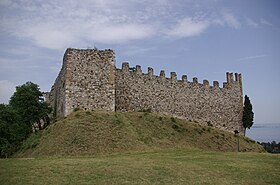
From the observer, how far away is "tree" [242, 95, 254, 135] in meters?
47.7

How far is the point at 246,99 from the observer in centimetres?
4844

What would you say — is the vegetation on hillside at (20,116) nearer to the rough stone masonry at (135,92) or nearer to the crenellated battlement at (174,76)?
the rough stone masonry at (135,92)

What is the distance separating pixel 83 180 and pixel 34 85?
2732 cm

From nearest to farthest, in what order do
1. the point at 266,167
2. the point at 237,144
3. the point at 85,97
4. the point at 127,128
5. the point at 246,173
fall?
the point at 246,173
the point at 266,167
the point at 127,128
the point at 85,97
the point at 237,144

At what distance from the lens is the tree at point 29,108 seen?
3738 centimetres

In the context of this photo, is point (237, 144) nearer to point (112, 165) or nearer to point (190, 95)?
point (190, 95)

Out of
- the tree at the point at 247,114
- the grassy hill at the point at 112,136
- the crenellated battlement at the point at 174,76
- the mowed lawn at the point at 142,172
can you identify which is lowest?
the mowed lawn at the point at 142,172

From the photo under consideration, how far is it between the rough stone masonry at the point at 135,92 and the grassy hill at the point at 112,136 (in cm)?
216

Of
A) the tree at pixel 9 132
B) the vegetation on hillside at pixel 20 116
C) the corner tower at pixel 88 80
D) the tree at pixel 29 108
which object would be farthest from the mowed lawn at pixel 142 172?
the tree at pixel 29 108

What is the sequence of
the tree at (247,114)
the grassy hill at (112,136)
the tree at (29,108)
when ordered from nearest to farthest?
the grassy hill at (112,136), the tree at (29,108), the tree at (247,114)

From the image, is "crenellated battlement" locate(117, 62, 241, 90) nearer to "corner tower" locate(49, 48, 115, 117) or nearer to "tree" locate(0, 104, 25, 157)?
"corner tower" locate(49, 48, 115, 117)

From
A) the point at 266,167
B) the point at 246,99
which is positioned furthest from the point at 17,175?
the point at 246,99

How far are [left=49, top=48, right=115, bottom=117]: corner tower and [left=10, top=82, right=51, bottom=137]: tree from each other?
6318 mm

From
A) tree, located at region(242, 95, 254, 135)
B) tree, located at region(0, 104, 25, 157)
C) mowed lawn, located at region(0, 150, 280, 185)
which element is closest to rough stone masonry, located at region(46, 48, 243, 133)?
tree, located at region(242, 95, 254, 135)
